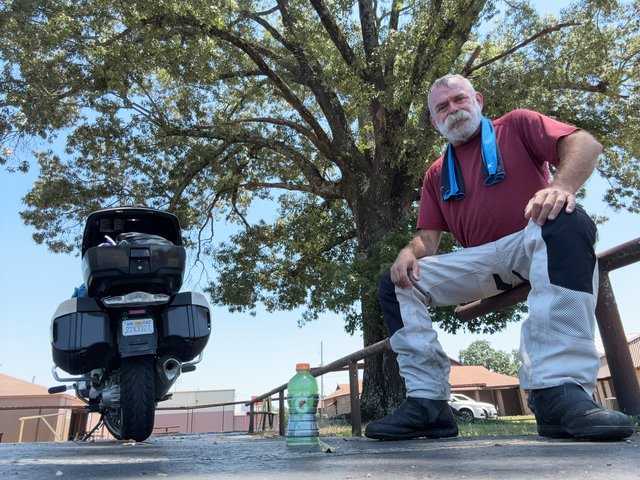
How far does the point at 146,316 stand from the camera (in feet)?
12.5

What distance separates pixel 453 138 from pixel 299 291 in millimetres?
12058

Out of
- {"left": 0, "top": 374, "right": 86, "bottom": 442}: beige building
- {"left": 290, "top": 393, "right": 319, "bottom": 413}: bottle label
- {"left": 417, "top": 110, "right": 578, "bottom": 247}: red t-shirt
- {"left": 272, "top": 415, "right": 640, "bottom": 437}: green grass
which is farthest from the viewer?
{"left": 0, "top": 374, "right": 86, "bottom": 442}: beige building

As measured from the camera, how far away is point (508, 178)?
244 centimetres

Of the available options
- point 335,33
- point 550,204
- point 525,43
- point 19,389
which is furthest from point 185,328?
point 19,389

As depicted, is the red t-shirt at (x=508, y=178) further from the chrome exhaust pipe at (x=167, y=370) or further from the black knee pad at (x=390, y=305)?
the chrome exhaust pipe at (x=167, y=370)

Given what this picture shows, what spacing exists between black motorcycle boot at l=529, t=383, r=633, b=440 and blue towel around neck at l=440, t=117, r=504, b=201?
1065mm

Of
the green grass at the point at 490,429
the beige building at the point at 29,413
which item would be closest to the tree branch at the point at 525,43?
the green grass at the point at 490,429

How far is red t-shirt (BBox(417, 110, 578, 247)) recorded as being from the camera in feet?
7.84

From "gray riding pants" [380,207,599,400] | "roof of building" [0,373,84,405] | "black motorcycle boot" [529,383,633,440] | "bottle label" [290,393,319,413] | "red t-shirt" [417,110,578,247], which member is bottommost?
"black motorcycle boot" [529,383,633,440]

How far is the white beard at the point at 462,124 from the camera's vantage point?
8.84 feet

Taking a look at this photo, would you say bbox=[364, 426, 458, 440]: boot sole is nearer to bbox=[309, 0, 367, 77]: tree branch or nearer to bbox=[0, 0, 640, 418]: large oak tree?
bbox=[0, 0, 640, 418]: large oak tree

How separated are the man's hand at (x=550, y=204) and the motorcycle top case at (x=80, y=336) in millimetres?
3035

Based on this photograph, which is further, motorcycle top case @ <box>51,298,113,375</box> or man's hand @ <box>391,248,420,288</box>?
motorcycle top case @ <box>51,298,113,375</box>

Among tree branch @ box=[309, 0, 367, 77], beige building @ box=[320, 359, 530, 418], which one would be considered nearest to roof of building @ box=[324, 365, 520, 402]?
beige building @ box=[320, 359, 530, 418]
